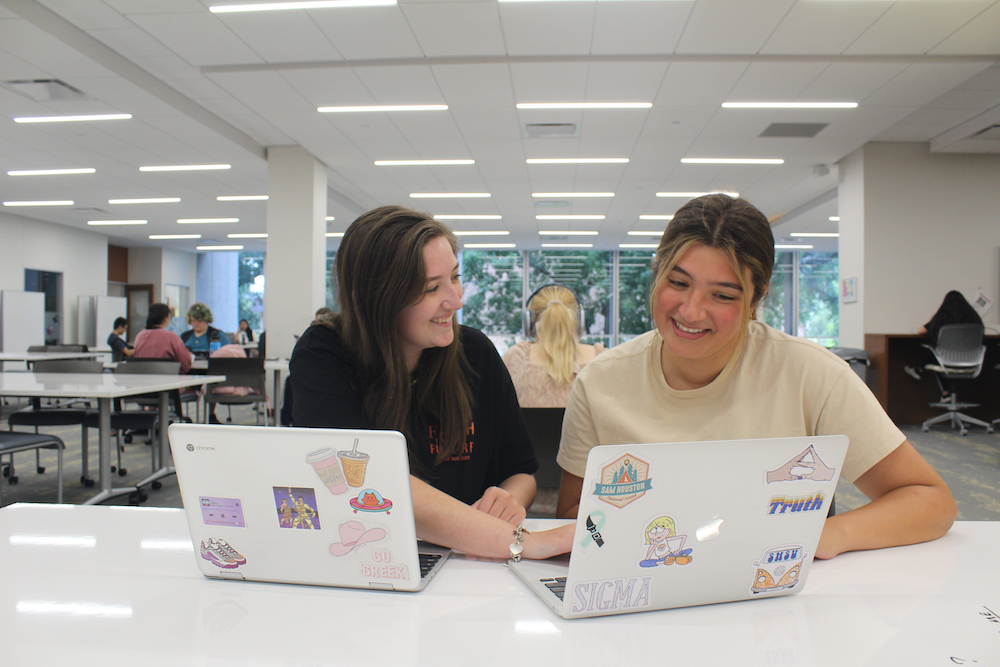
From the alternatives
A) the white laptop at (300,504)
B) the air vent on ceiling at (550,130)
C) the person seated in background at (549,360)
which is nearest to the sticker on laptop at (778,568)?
the white laptop at (300,504)

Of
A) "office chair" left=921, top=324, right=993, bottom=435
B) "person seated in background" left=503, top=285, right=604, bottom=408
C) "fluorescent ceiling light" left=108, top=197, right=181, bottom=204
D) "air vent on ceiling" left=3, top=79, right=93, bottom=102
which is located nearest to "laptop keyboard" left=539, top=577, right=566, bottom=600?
"person seated in background" left=503, top=285, right=604, bottom=408

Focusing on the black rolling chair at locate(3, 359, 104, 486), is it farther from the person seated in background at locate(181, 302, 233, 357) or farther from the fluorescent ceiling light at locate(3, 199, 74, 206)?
the fluorescent ceiling light at locate(3, 199, 74, 206)

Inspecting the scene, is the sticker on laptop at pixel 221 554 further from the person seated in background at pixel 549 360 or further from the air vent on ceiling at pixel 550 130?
the air vent on ceiling at pixel 550 130

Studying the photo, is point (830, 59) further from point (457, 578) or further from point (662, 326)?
point (457, 578)

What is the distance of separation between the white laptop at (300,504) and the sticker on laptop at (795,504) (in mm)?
436

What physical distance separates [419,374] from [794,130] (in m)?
5.85

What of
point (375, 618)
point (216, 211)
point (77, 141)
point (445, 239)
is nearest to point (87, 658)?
point (375, 618)

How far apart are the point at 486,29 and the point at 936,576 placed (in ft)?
12.9

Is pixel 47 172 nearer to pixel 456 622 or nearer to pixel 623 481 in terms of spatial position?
pixel 456 622

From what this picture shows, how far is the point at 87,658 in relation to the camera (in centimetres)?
63

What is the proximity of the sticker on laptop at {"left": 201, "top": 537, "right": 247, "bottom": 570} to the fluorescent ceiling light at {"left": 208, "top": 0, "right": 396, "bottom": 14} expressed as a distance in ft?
11.9

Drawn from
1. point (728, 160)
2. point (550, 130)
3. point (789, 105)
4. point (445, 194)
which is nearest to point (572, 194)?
point (445, 194)

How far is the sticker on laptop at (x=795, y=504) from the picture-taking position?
703 millimetres

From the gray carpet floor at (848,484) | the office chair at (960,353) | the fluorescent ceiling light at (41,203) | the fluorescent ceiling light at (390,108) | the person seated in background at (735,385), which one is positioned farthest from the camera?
the fluorescent ceiling light at (41,203)
